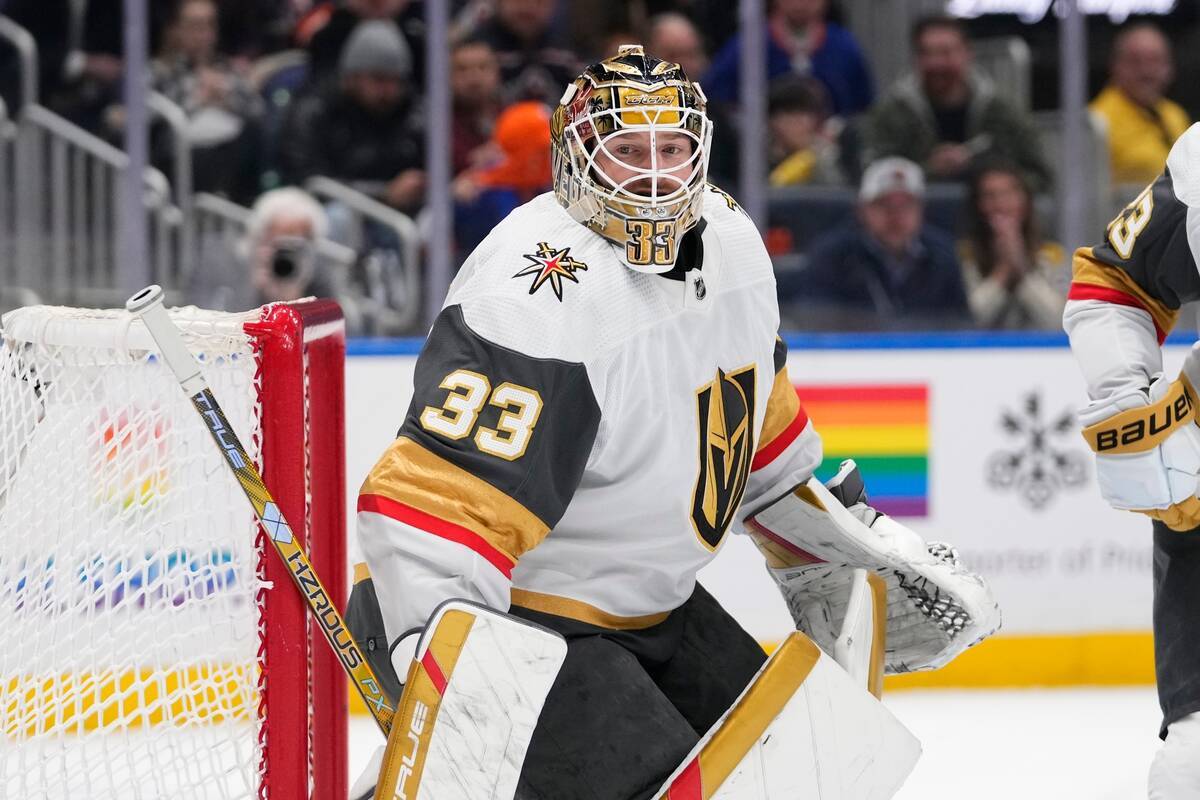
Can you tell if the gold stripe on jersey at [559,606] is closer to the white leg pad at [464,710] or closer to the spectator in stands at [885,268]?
the white leg pad at [464,710]

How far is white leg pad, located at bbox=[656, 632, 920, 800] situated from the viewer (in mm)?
1767

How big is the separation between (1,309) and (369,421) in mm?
A: 1027

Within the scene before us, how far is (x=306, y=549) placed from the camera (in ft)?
6.49

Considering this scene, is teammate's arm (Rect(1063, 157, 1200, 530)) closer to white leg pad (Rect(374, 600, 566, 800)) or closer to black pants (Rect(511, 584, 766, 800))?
black pants (Rect(511, 584, 766, 800))

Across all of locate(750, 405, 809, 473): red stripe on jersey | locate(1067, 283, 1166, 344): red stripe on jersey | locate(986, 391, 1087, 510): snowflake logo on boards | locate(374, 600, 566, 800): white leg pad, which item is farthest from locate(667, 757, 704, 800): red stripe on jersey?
locate(986, 391, 1087, 510): snowflake logo on boards

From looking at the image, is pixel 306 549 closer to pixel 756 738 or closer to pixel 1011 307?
pixel 756 738

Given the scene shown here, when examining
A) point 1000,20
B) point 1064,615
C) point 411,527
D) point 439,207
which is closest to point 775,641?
point 1064,615

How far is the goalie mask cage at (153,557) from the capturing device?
1892 millimetres

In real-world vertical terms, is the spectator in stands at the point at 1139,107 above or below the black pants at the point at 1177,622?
above

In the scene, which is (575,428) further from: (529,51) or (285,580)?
(529,51)

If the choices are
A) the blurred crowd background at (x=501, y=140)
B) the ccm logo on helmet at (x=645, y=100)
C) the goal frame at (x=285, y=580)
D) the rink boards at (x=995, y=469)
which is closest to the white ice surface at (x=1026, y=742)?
the rink boards at (x=995, y=469)

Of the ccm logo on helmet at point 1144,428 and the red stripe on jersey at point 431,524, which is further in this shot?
the ccm logo on helmet at point 1144,428

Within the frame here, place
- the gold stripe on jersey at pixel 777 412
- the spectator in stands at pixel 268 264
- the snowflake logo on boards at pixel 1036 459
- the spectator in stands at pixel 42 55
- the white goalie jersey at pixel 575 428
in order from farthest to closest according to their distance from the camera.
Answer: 1. the spectator in stands at pixel 42 55
2. the spectator in stands at pixel 268 264
3. the snowflake logo on boards at pixel 1036 459
4. the gold stripe on jersey at pixel 777 412
5. the white goalie jersey at pixel 575 428

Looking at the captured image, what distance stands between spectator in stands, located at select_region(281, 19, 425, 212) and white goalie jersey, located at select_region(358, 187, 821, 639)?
6.71 ft
